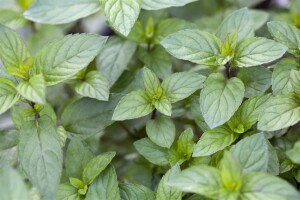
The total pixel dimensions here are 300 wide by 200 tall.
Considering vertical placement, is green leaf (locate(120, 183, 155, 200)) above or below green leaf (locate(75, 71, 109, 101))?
below

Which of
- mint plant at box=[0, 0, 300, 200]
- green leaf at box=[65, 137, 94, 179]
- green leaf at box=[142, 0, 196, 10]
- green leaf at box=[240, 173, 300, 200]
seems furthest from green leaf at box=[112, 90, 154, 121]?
green leaf at box=[240, 173, 300, 200]

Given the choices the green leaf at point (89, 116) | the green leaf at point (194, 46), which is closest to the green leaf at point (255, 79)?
the green leaf at point (194, 46)

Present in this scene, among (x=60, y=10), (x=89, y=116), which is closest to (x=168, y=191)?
(x=89, y=116)

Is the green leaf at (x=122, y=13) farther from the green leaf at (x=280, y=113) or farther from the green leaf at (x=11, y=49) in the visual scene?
the green leaf at (x=280, y=113)

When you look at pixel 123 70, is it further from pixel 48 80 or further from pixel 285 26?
pixel 285 26

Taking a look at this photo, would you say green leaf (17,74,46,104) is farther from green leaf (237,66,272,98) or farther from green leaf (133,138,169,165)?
green leaf (237,66,272,98)

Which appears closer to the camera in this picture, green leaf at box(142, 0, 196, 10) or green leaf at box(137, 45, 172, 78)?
green leaf at box(142, 0, 196, 10)
